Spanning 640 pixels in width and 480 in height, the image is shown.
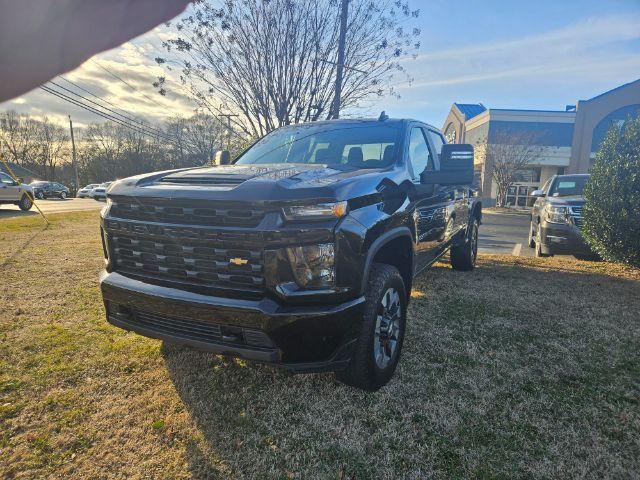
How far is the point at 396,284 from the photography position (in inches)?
106

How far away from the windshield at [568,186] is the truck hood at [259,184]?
22.7 feet

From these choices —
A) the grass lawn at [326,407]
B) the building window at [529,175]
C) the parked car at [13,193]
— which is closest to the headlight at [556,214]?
Answer: the grass lawn at [326,407]

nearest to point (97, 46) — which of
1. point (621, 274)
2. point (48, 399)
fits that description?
point (48, 399)

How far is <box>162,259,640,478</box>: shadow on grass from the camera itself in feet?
6.68

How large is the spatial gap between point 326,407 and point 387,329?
0.64 metres

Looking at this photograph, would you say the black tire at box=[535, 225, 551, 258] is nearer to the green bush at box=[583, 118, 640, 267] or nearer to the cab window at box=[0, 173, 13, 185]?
the green bush at box=[583, 118, 640, 267]

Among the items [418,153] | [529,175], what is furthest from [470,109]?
[418,153]

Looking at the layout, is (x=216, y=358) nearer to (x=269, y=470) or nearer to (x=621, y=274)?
(x=269, y=470)

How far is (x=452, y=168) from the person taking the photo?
3186mm

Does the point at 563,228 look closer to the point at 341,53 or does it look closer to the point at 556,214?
the point at 556,214

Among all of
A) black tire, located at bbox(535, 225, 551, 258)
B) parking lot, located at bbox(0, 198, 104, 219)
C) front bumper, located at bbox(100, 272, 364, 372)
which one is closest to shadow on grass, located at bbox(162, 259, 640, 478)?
front bumper, located at bbox(100, 272, 364, 372)

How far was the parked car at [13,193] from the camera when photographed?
615 inches

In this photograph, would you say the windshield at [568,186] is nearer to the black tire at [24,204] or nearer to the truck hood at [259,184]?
the truck hood at [259,184]

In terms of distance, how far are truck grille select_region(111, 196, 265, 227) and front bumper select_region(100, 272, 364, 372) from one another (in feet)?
1.33
